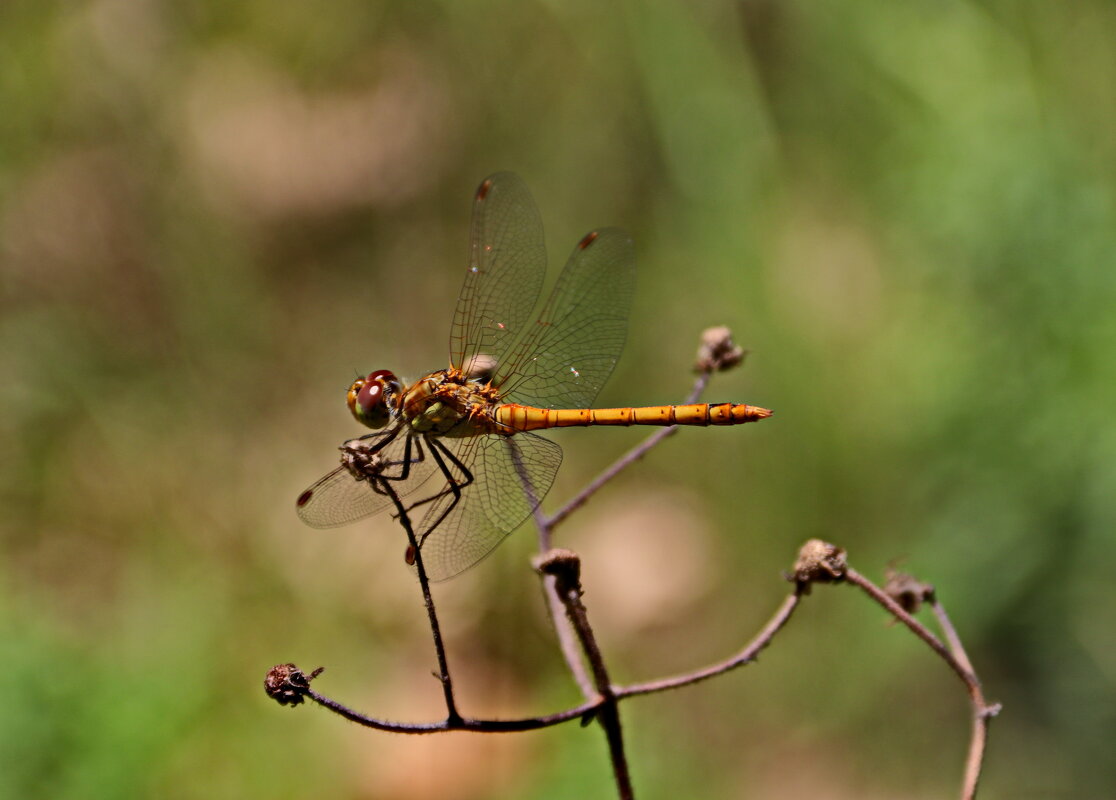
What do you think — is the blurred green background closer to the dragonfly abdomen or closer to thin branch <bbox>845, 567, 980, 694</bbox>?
the dragonfly abdomen

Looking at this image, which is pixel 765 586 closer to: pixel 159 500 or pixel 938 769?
pixel 938 769

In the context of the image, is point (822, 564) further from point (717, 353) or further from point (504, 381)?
point (504, 381)

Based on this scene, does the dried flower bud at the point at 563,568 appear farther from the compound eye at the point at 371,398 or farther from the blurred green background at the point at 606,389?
the blurred green background at the point at 606,389

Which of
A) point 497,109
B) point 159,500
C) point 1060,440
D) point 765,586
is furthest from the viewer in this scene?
point 497,109

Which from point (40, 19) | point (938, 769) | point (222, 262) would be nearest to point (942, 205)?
point (938, 769)

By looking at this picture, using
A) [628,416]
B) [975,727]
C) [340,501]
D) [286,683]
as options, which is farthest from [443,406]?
[975,727]

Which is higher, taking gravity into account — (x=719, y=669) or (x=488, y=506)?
(x=488, y=506)
